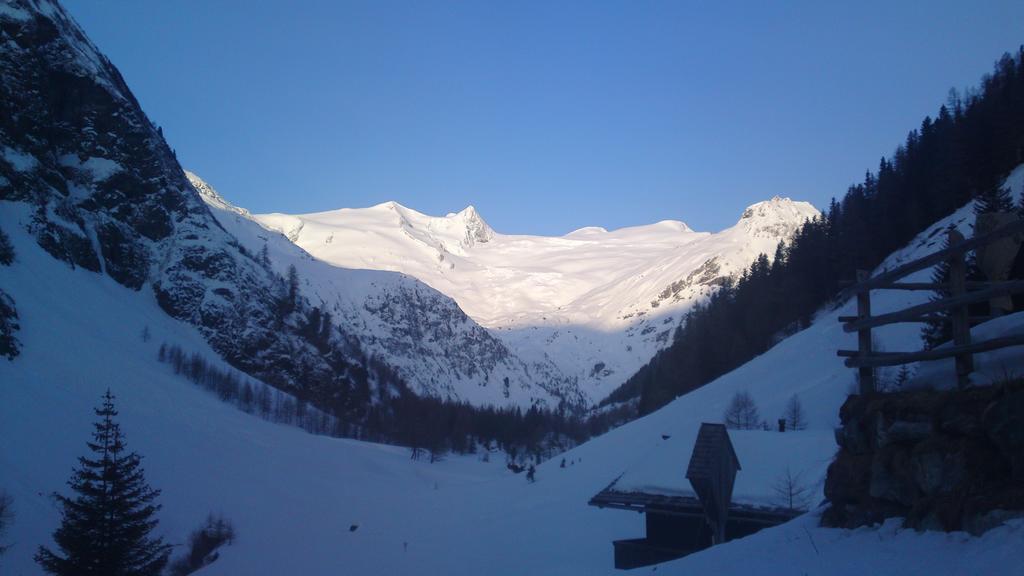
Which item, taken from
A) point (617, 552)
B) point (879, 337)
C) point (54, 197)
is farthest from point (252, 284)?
point (617, 552)

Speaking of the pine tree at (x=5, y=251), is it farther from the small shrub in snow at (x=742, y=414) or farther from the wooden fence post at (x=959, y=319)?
the wooden fence post at (x=959, y=319)

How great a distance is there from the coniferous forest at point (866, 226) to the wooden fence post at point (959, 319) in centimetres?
4898

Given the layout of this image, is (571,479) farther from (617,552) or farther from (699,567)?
(699,567)

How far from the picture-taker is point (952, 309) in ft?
23.2

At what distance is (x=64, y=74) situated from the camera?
11725 cm

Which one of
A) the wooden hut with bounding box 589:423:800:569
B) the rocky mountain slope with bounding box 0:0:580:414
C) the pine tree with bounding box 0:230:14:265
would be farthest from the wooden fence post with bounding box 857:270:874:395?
the rocky mountain slope with bounding box 0:0:580:414

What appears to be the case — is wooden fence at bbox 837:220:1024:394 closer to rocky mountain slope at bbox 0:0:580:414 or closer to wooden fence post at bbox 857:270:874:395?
wooden fence post at bbox 857:270:874:395

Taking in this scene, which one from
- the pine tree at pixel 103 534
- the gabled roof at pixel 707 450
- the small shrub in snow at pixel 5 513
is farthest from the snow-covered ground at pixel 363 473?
the pine tree at pixel 103 534

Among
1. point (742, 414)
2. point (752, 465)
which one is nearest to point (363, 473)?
point (742, 414)

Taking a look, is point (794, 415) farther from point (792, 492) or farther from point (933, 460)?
point (933, 460)

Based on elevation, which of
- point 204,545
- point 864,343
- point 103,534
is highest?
point 864,343

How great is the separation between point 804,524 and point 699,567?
1360 millimetres

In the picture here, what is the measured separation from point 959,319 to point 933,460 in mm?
1397

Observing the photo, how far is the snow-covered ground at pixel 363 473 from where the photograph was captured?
867 centimetres
